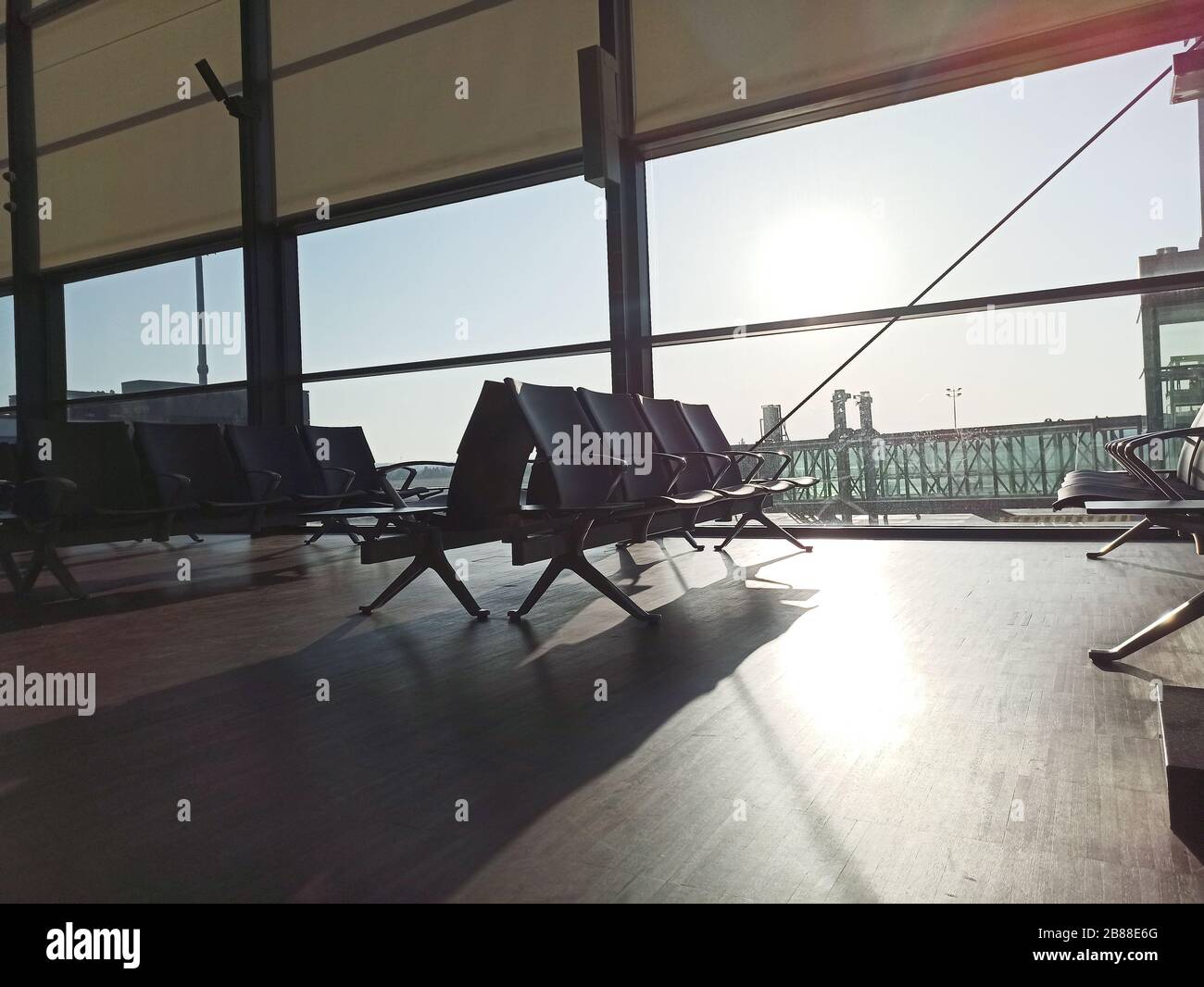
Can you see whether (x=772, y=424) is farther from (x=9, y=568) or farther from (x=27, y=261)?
(x=27, y=261)

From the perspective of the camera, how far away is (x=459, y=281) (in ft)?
22.4

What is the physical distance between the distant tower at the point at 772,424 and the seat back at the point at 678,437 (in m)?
1.18

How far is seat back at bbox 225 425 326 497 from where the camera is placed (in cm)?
491

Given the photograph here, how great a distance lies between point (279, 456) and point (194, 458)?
1.97 feet

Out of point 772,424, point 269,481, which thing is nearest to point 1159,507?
point 772,424

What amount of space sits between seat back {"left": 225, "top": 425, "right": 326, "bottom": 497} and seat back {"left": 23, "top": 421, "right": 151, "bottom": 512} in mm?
739

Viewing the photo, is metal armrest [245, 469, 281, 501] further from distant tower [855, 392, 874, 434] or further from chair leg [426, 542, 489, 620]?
distant tower [855, 392, 874, 434]

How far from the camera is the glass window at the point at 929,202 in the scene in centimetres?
470

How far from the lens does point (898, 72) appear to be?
5051 millimetres

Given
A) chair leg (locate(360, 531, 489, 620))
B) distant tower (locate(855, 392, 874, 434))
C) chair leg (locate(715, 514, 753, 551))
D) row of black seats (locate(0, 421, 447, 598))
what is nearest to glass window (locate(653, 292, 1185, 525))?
distant tower (locate(855, 392, 874, 434))

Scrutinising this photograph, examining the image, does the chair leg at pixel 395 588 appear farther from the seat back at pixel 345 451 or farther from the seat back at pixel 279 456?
the seat back at pixel 345 451

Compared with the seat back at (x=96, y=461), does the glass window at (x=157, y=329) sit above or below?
above

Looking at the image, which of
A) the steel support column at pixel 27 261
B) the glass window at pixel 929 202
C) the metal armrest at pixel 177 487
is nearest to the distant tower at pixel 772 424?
the glass window at pixel 929 202
